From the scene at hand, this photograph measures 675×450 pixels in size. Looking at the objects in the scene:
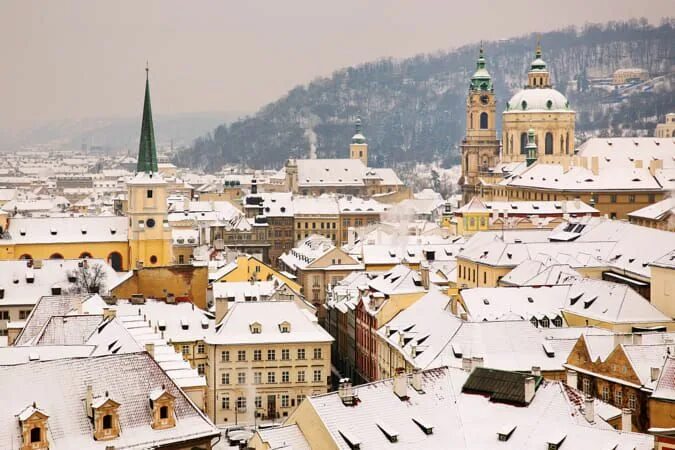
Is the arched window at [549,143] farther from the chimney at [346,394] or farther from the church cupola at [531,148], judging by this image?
the chimney at [346,394]

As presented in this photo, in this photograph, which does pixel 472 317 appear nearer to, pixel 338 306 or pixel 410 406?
pixel 338 306

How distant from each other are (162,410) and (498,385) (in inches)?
345

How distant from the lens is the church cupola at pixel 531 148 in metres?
117

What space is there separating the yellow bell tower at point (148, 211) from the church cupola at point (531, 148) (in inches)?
1829

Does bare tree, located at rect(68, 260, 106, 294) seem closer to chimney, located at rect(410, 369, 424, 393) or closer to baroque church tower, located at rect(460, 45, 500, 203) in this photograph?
chimney, located at rect(410, 369, 424, 393)

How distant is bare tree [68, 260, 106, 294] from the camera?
59188 mm

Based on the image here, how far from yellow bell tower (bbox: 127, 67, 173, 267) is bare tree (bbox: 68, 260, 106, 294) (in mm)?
16288

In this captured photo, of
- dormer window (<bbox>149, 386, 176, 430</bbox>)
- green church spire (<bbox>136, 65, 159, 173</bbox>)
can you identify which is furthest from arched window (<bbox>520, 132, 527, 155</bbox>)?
dormer window (<bbox>149, 386, 176, 430</bbox>)

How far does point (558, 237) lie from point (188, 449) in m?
44.5

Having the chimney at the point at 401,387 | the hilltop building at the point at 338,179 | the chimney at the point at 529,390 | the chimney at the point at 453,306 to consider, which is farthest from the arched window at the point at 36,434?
the hilltop building at the point at 338,179

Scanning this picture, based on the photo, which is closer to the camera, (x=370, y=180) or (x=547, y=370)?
(x=547, y=370)

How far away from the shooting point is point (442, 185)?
186 meters

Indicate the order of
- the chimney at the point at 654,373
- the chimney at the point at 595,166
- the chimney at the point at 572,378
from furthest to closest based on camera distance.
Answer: the chimney at the point at 595,166
the chimney at the point at 572,378
the chimney at the point at 654,373

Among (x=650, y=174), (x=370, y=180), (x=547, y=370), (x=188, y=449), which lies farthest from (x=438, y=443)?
(x=370, y=180)
